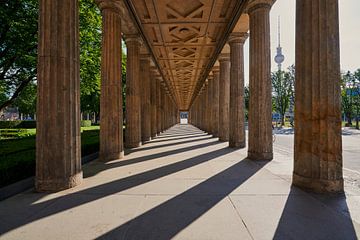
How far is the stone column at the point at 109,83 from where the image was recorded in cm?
1038

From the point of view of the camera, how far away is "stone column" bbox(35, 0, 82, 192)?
6.02 m

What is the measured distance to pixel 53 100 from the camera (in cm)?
603

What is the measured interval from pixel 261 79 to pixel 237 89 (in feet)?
14.3

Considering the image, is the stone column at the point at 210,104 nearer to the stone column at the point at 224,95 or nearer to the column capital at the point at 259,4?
the stone column at the point at 224,95

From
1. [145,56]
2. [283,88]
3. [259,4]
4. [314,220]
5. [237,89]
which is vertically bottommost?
[314,220]

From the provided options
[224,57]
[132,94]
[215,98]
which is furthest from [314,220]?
[215,98]

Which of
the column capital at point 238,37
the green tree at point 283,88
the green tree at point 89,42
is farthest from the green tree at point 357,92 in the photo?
the green tree at point 89,42

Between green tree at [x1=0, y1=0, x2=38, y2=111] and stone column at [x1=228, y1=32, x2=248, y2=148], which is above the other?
green tree at [x1=0, y1=0, x2=38, y2=111]

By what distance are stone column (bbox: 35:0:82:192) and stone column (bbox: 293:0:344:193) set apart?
6.34 meters

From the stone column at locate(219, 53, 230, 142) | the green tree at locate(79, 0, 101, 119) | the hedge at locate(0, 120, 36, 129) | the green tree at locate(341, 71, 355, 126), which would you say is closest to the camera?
the green tree at locate(79, 0, 101, 119)

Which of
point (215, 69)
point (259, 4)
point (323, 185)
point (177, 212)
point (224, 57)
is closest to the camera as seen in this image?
point (177, 212)

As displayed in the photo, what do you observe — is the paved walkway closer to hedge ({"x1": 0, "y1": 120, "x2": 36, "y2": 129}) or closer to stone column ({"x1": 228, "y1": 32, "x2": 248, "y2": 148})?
stone column ({"x1": 228, "y1": 32, "x2": 248, "y2": 148})

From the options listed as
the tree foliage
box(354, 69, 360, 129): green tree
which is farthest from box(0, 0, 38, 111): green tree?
the tree foliage

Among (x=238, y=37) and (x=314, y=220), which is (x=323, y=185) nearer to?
(x=314, y=220)
